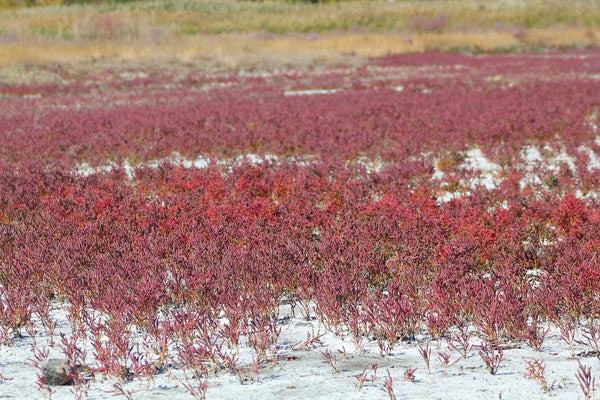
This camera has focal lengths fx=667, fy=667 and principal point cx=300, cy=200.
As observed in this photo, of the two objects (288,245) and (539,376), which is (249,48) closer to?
(288,245)

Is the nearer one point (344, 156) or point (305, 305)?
point (305, 305)

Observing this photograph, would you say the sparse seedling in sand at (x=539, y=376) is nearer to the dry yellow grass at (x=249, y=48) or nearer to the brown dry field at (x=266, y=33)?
the brown dry field at (x=266, y=33)

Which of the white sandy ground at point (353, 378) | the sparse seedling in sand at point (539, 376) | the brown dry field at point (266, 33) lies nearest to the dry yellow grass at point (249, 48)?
the brown dry field at point (266, 33)

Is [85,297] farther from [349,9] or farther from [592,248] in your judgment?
[349,9]

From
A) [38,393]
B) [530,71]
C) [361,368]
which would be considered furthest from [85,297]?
[530,71]

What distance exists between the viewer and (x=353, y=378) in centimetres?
346

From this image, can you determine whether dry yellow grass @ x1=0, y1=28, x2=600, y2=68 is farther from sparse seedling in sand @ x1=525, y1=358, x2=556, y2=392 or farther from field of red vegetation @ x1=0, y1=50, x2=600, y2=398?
sparse seedling in sand @ x1=525, y1=358, x2=556, y2=392

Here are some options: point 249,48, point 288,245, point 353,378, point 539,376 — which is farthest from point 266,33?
point 539,376

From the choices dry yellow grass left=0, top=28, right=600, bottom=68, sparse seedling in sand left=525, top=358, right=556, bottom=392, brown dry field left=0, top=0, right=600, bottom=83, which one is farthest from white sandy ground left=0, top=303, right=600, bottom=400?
dry yellow grass left=0, top=28, right=600, bottom=68

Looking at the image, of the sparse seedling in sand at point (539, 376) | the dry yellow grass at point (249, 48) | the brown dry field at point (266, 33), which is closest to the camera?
the sparse seedling in sand at point (539, 376)

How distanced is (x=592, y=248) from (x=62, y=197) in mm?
5715

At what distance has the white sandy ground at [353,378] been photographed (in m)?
3.27

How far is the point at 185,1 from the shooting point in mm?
66875

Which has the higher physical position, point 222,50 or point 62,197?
point 222,50
